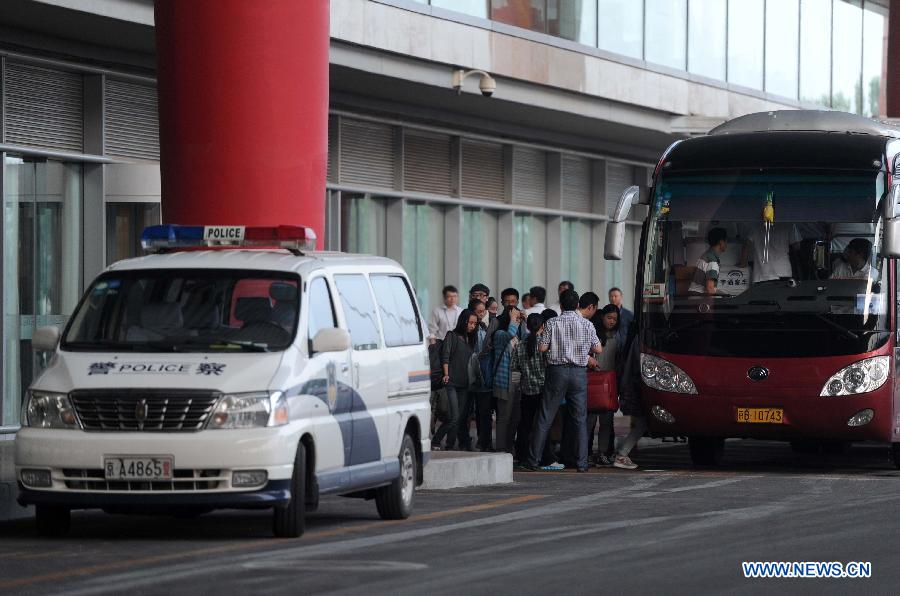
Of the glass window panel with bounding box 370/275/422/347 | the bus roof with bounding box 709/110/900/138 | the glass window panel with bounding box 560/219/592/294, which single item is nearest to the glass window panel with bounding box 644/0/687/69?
the glass window panel with bounding box 560/219/592/294

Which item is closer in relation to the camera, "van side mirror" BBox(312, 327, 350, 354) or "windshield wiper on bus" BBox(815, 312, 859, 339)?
"van side mirror" BBox(312, 327, 350, 354)

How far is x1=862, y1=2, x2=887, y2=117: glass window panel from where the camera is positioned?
40.5 meters

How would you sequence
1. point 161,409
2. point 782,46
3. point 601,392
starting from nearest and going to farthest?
point 161,409 < point 601,392 < point 782,46

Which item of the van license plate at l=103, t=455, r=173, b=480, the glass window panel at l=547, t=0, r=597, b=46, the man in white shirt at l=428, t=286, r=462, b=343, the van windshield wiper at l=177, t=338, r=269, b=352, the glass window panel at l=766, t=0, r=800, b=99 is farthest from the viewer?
the glass window panel at l=766, t=0, r=800, b=99

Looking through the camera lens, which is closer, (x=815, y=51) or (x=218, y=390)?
(x=218, y=390)

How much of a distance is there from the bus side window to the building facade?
9.65ft

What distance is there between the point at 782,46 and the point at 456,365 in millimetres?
17191

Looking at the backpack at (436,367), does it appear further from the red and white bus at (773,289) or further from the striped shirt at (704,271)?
the striped shirt at (704,271)

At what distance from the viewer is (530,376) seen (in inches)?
810

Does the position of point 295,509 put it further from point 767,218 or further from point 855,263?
point 855,263

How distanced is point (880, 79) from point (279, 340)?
100 feet

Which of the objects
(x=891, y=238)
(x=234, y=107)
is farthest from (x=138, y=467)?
(x=891, y=238)

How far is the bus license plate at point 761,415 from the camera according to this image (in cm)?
1966

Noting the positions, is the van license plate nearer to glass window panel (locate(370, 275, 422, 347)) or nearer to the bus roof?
glass window panel (locate(370, 275, 422, 347))
